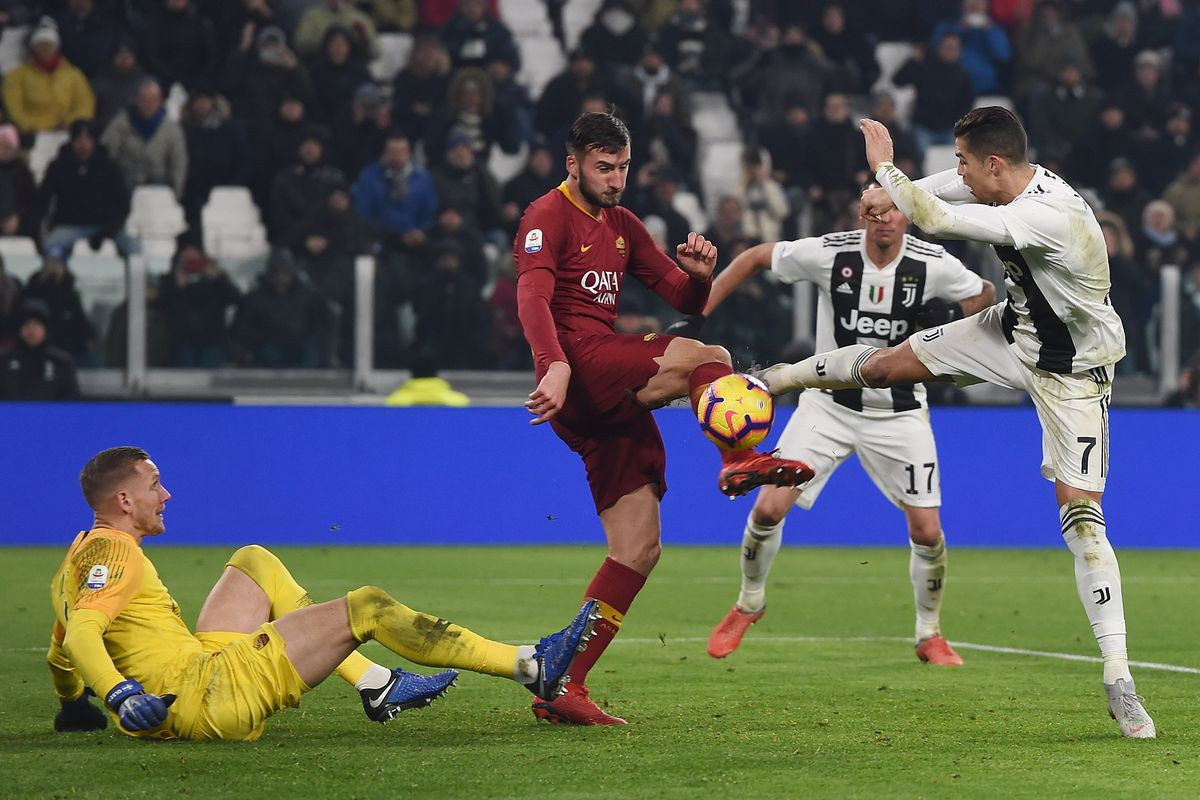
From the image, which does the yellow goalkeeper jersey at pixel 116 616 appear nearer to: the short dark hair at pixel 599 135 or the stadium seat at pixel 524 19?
the short dark hair at pixel 599 135

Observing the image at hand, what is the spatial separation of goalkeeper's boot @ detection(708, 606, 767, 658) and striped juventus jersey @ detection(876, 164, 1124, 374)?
240 centimetres

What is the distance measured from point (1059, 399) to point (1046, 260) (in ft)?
1.65

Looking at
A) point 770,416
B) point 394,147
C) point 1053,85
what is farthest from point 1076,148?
point 770,416

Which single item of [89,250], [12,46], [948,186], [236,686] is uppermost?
[12,46]

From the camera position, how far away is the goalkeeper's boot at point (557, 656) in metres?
5.53

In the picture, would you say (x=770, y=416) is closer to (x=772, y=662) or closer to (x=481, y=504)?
(x=772, y=662)

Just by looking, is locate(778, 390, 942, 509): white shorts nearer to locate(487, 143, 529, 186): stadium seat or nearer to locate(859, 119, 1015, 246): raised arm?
locate(859, 119, 1015, 246): raised arm

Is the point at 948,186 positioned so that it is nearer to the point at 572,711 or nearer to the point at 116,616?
the point at 572,711

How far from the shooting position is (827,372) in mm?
6785

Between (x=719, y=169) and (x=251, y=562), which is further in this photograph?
(x=719, y=169)

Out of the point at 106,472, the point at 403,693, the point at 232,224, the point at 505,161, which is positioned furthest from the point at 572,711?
the point at 505,161

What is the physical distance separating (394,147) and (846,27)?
223 inches

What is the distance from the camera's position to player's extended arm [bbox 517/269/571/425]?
5.46 metres

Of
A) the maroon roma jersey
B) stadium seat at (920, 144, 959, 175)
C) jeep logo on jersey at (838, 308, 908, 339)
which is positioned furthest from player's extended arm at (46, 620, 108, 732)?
stadium seat at (920, 144, 959, 175)
